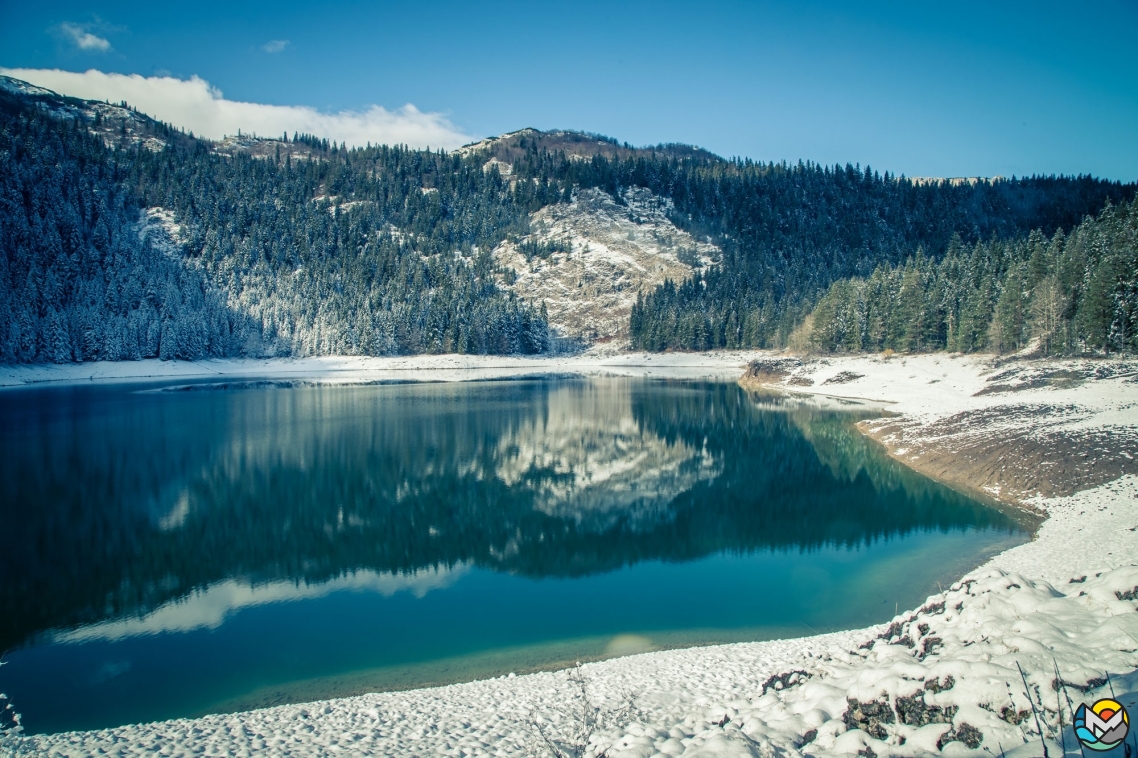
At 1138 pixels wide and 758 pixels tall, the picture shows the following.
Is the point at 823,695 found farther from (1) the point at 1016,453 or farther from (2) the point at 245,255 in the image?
(2) the point at 245,255

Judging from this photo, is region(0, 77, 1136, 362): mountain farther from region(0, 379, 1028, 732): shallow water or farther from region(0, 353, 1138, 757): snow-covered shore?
region(0, 353, 1138, 757): snow-covered shore

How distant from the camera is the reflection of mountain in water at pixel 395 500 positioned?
1538 centimetres

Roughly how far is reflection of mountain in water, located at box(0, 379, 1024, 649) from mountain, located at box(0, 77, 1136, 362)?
62.4m

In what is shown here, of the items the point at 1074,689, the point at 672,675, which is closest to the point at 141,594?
the point at 672,675

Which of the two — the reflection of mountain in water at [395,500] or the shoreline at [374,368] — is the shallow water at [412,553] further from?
the shoreline at [374,368]

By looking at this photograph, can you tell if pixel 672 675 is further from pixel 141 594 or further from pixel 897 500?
pixel 897 500

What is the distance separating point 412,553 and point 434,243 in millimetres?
135121

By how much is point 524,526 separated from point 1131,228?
50369mm

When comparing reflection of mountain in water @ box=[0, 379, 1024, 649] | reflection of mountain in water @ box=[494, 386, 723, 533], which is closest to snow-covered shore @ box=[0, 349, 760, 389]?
reflection of mountain in water @ box=[0, 379, 1024, 649]

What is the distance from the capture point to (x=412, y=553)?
16.5 m

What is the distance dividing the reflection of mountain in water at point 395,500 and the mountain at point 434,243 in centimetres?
6238

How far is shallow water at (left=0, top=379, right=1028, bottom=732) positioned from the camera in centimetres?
1065

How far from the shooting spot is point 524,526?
1889 cm

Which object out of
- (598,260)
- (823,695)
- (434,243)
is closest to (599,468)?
(823,695)
